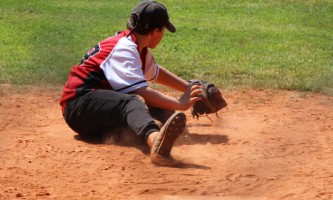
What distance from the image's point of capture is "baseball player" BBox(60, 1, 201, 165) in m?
5.39

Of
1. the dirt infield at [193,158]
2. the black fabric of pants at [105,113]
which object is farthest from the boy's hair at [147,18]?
the dirt infield at [193,158]

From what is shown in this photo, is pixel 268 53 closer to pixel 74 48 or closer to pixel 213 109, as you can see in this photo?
pixel 74 48

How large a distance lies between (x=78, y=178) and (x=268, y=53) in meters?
5.24

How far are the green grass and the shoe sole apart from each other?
9.12ft

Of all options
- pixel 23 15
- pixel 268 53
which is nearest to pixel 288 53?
pixel 268 53

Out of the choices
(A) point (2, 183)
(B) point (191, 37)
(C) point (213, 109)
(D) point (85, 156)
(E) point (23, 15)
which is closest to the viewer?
(A) point (2, 183)

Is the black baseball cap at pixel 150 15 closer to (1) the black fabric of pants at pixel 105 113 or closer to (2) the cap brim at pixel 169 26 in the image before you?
(2) the cap brim at pixel 169 26

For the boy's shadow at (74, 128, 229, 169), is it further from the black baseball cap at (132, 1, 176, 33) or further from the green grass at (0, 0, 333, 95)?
the green grass at (0, 0, 333, 95)

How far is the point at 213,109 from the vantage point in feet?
19.8

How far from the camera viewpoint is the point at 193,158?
5.13 meters

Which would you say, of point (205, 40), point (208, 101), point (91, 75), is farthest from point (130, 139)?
point (205, 40)

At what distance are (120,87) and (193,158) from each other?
2.53ft

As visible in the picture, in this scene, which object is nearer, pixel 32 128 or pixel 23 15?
pixel 32 128

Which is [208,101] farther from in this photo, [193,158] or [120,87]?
[193,158]
